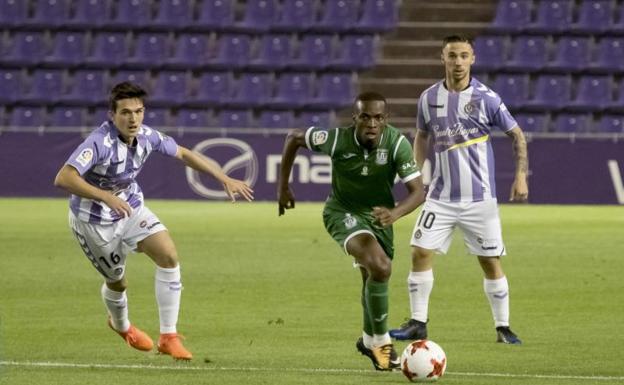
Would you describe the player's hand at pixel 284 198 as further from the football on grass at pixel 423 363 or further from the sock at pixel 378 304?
the football on grass at pixel 423 363

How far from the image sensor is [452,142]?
11.0m

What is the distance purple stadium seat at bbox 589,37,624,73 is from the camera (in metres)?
30.3

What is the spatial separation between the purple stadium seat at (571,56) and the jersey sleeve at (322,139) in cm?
2125

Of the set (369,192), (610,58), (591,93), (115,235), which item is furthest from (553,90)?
(115,235)

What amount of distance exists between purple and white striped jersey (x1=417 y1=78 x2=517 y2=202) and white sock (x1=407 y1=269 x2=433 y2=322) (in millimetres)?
584

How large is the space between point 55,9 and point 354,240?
2379cm

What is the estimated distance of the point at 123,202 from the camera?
9367 millimetres

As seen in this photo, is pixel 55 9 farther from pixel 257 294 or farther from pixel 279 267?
pixel 257 294

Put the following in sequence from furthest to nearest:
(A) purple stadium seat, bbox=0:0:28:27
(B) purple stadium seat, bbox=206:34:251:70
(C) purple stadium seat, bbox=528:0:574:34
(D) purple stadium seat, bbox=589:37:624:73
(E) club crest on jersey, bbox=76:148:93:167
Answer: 1. (A) purple stadium seat, bbox=0:0:28:27
2. (B) purple stadium seat, bbox=206:34:251:70
3. (C) purple stadium seat, bbox=528:0:574:34
4. (D) purple stadium seat, bbox=589:37:624:73
5. (E) club crest on jersey, bbox=76:148:93:167

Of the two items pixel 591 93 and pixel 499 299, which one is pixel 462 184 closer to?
pixel 499 299

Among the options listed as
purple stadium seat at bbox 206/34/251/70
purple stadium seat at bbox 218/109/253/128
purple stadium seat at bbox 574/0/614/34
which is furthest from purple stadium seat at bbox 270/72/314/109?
purple stadium seat at bbox 574/0/614/34

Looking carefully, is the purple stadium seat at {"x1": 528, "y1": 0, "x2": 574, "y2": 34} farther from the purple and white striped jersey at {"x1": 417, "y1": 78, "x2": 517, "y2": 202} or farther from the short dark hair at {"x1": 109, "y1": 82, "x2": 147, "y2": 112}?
the short dark hair at {"x1": 109, "y1": 82, "x2": 147, "y2": 112}

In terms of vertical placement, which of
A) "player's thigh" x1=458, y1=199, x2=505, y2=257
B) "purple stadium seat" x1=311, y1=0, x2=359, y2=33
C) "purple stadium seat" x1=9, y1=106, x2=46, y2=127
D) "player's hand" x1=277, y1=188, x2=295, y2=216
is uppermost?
"player's hand" x1=277, y1=188, x2=295, y2=216

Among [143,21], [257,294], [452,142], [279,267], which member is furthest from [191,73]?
[452,142]
